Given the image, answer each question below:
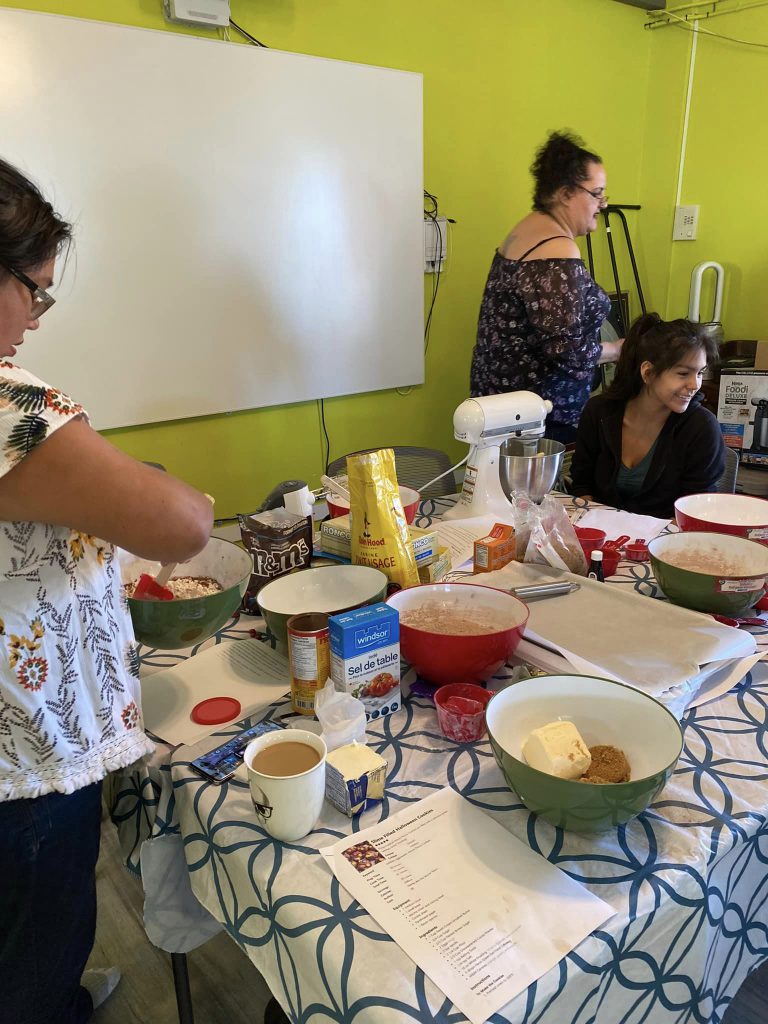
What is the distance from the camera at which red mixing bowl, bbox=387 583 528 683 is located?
3.14 feet

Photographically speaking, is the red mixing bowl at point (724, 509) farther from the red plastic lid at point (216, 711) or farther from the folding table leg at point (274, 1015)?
the folding table leg at point (274, 1015)

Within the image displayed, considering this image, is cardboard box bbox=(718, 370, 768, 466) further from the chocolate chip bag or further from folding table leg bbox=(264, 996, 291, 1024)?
folding table leg bbox=(264, 996, 291, 1024)

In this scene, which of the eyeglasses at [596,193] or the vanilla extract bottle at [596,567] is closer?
the vanilla extract bottle at [596,567]

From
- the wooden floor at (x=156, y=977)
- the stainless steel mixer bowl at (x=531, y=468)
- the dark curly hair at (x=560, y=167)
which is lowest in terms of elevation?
the wooden floor at (x=156, y=977)

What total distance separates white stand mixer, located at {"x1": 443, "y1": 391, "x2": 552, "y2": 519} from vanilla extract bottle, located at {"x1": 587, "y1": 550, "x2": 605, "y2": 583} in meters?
0.37

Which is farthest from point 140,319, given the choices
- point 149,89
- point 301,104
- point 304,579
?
point 304,579

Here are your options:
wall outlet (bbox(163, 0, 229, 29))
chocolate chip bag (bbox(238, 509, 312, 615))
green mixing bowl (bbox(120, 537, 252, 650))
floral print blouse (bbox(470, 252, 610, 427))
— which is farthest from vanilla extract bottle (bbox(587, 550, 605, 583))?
wall outlet (bbox(163, 0, 229, 29))

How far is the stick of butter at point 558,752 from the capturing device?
2.40 ft

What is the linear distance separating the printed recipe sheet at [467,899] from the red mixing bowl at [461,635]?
0.73 feet

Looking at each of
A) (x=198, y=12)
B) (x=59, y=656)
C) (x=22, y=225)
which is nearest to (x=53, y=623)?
(x=59, y=656)

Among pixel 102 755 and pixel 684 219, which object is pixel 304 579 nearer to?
pixel 102 755

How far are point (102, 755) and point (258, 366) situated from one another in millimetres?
2003

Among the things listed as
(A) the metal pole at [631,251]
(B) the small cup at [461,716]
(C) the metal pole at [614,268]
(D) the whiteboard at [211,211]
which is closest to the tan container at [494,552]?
(B) the small cup at [461,716]

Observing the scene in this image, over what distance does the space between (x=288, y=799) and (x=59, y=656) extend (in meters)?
0.30
